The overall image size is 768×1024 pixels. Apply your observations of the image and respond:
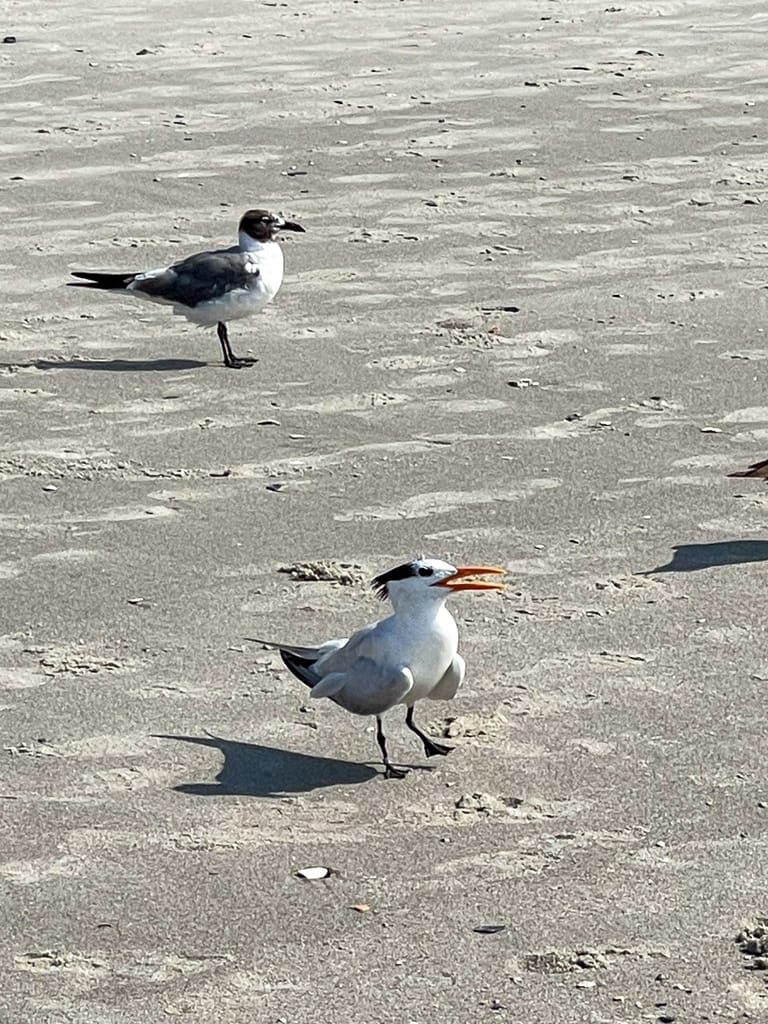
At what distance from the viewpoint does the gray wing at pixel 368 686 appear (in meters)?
6.07

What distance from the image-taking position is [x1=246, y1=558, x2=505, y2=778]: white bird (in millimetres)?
6094

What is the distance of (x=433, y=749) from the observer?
20.8ft

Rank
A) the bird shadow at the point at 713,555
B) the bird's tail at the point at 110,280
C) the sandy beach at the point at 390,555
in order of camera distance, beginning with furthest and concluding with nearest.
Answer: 1. the bird's tail at the point at 110,280
2. the bird shadow at the point at 713,555
3. the sandy beach at the point at 390,555

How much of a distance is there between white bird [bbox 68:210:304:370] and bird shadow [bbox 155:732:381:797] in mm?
4615

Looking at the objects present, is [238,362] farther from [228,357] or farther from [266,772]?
[266,772]

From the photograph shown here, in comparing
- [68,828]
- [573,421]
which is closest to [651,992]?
[68,828]

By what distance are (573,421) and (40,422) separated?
244cm

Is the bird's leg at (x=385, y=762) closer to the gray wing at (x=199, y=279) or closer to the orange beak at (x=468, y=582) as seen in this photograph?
the orange beak at (x=468, y=582)

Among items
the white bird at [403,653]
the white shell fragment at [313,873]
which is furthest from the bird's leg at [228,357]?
the white shell fragment at [313,873]

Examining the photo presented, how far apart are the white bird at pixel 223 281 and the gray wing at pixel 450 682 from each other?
468 centimetres

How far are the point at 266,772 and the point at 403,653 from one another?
543 mm

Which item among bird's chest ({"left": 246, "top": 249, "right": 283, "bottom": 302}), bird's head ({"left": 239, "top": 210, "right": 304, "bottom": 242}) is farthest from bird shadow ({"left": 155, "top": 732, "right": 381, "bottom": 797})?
bird's head ({"left": 239, "top": 210, "right": 304, "bottom": 242})

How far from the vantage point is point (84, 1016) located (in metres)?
4.95

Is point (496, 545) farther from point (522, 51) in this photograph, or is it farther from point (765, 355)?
point (522, 51)
